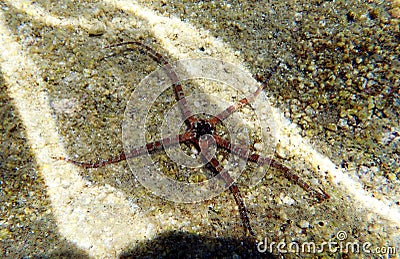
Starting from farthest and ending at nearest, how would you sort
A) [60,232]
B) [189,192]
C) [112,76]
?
[112,76]
[189,192]
[60,232]

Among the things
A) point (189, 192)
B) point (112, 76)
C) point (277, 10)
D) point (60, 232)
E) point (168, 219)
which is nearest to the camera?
point (60, 232)

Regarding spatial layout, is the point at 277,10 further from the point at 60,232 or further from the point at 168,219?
the point at 60,232

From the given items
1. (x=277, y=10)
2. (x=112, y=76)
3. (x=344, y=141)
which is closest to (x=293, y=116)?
(x=344, y=141)

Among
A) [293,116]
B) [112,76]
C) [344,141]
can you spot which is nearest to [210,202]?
[293,116]

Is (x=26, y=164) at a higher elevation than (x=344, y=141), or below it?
below

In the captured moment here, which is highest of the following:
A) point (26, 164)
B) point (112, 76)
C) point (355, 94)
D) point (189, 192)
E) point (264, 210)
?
point (355, 94)

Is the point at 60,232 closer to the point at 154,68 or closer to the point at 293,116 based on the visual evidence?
the point at 154,68

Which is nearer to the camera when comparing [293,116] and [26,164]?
[26,164]
